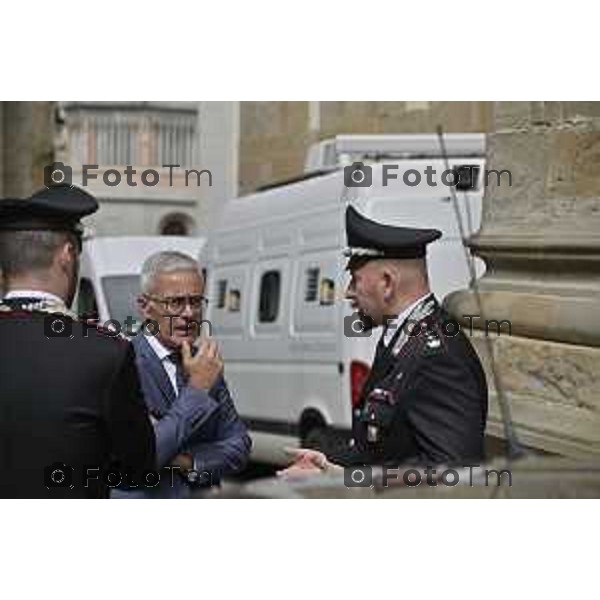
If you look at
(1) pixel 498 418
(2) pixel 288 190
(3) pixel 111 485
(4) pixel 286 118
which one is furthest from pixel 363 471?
(4) pixel 286 118

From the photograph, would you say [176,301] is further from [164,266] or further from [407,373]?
[407,373]

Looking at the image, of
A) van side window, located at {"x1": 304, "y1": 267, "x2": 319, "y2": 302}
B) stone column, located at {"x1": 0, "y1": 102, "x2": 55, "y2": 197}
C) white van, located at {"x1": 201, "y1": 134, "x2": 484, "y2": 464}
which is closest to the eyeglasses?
white van, located at {"x1": 201, "y1": 134, "x2": 484, "y2": 464}

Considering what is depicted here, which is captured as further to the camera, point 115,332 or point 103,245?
point 103,245

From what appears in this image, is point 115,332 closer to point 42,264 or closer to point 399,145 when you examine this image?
point 42,264

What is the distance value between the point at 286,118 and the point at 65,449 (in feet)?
32.6

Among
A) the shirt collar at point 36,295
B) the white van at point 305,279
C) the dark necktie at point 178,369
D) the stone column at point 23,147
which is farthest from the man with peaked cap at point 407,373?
the stone column at point 23,147

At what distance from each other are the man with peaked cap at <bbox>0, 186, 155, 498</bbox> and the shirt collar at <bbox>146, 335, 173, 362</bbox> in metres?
0.57

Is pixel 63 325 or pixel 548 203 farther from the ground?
pixel 548 203

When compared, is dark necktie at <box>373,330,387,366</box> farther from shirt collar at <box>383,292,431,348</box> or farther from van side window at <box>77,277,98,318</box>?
van side window at <box>77,277,98,318</box>

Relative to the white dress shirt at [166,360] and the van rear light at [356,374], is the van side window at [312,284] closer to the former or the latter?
the van rear light at [356,374]

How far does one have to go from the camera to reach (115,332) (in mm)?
3111

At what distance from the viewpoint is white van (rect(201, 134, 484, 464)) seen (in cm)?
666

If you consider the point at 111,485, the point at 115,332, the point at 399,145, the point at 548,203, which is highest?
the point at 399,145

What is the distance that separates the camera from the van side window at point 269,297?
8.30 meters
